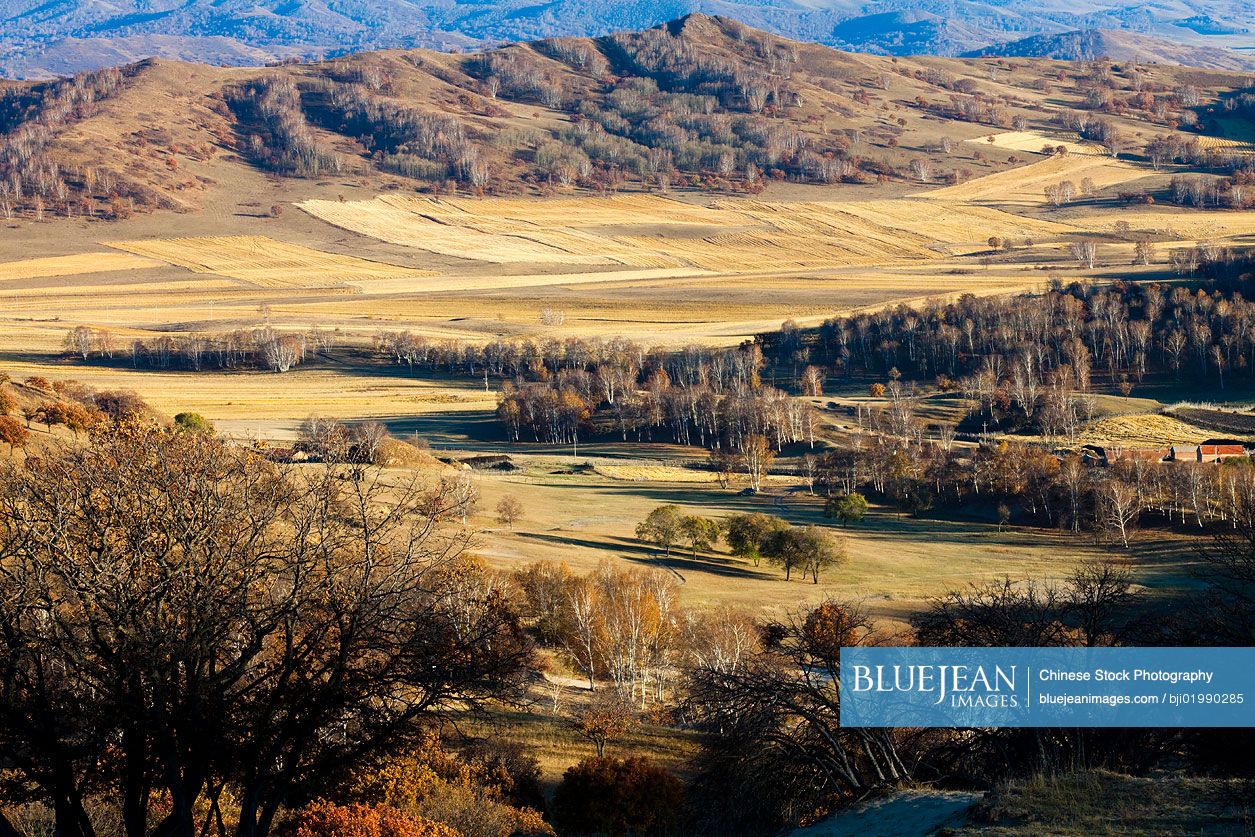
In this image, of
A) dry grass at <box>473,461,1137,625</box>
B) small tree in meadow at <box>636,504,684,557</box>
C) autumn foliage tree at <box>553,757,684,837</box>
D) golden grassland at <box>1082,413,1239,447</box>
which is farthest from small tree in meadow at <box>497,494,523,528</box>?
golden grassland at <box>1082,413,1239,447</box>

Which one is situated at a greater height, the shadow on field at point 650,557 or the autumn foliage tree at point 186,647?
the autumn foliage tree at point 186,647

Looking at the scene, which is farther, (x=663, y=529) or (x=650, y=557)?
(x=663, y=529)

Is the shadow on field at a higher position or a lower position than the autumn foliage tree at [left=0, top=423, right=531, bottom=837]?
lower

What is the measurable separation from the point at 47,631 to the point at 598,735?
18293mm

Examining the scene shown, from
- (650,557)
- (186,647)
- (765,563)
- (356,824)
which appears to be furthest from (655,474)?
(186,647)

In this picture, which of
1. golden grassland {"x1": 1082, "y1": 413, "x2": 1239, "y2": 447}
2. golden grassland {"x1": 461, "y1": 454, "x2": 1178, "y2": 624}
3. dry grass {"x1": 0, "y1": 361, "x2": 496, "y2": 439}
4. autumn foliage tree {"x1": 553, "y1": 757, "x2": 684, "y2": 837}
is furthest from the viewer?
dry grass {"x1": 0, "y1": 361, "x2": 496, "y2": 439}

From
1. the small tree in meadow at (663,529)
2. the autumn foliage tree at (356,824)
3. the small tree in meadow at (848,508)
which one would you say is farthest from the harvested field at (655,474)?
the autumn foliage tree at (356,824)

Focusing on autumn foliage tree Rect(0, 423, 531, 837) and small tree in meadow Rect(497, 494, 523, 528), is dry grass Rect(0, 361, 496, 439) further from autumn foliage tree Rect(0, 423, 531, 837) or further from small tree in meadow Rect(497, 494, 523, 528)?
autumn foliage tree Rect(0, 423, 531, 837)

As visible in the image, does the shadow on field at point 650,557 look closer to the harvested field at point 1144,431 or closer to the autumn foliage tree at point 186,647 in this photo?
the harvested field at point 1144,431

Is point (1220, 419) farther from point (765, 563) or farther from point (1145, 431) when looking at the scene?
point (765, 563)

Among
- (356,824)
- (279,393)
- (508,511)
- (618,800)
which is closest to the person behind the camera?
(356,824)

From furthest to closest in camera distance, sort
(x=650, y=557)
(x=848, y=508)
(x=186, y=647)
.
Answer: (x=848, y=508) < (x=650, y=557) < (x=186, y=647)

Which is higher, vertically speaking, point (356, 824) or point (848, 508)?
point (356, 824)

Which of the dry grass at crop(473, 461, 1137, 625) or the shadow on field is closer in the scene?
the dry grass at crop(473, 461, 1137, 625)
